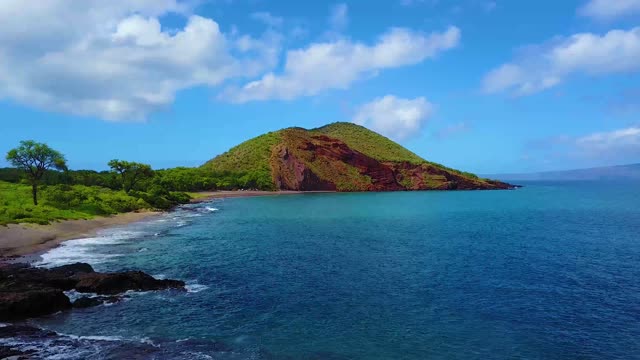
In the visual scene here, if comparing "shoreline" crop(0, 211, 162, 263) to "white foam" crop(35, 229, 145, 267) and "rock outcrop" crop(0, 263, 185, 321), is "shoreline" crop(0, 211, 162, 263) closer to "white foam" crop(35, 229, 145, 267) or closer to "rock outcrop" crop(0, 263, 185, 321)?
"white foam" crop(35, 229, 145, 267)

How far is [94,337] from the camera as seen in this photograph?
27.2m

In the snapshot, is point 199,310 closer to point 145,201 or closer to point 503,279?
point 503,279

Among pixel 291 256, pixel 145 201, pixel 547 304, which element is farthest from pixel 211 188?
pixel 547 304

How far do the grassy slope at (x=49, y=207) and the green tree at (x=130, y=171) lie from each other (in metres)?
20.1

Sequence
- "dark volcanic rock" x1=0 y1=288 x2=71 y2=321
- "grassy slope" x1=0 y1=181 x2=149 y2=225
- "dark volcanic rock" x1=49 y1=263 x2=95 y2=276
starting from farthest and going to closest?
"grassy slope" x1=0 y1=181 x2=149 y2=225 < "dark volcanic rock" x1=49 y1=263 x2=95 y2=276 < "dark volcanic rock" x1=0 y1=288 x2=71 y2=321

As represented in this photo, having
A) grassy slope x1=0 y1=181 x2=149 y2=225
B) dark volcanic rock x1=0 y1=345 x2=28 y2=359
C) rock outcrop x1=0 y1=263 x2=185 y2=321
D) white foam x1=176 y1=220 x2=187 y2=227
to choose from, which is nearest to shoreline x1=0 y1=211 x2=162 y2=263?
grassy slope x1=0 y1=181 x2=149 y2=225

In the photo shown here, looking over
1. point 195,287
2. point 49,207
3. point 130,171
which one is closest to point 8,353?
point 195,287

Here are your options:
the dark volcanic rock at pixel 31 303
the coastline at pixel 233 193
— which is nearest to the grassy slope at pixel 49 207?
the dark volcanic rock at pixel 31 303

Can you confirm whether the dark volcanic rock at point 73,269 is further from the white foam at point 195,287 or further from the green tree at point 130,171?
the green tree at point 130,171

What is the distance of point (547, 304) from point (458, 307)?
7.13 m

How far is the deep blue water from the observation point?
87.0 ft

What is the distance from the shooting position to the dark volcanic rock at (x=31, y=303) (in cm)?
3027

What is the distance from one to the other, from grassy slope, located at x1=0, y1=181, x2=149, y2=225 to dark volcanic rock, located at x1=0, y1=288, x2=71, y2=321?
119ft

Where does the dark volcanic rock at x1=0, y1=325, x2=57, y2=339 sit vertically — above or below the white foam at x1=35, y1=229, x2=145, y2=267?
below
